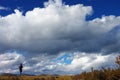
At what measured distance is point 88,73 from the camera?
6022cm

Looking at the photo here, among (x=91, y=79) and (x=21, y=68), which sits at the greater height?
(x=21, y=68)

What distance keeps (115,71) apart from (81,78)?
870 cm

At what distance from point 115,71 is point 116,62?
3918mm

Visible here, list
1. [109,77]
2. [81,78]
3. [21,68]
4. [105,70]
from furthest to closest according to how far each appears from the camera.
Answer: [21,68]
[81,78]
[105,70]
[109,77]

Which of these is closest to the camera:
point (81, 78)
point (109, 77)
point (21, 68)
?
point (109, 77)

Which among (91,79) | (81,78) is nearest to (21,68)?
(81,78)

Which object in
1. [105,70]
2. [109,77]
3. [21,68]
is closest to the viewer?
[109,77]

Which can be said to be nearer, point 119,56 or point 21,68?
point 119,56

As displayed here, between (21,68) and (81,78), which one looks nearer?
(81,78)

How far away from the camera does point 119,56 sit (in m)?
58.3

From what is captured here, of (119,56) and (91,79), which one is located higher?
(119,56)

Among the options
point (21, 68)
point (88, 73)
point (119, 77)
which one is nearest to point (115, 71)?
point (119, 77)

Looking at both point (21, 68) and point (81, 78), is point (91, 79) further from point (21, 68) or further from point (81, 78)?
point (21, 68)

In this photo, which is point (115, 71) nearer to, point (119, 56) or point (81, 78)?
point (119, 56)
